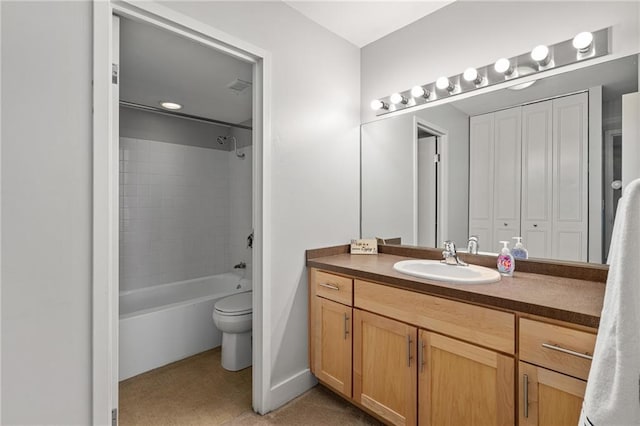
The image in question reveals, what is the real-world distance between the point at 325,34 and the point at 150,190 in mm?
2283

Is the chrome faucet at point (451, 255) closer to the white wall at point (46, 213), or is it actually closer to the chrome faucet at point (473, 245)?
the chrome faucet at point (473, 245)

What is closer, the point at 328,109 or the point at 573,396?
the point at 573,396

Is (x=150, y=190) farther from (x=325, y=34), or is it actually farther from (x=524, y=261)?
(x=524, y=261)

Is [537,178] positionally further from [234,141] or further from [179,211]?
[179,211]

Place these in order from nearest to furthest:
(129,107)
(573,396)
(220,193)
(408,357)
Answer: (573,396), (408,357), (129,107), (220,193)

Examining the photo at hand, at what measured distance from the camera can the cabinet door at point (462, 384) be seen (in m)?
1.15

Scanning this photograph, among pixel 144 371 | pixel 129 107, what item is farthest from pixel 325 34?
pixel 144 371

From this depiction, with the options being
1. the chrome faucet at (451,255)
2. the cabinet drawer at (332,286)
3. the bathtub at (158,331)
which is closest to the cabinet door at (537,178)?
the chrome faucet at (451,255)

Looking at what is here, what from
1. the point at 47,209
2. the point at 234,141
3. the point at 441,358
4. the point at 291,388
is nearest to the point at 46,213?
the point at 47,209

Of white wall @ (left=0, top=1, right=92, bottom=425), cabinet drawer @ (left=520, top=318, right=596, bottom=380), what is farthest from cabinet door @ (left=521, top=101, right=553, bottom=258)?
white wall @ (left=0, top=1, right=92, bottom=425)

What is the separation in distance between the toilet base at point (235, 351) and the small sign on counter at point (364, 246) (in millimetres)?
1042

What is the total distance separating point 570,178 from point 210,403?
2352 millimetres

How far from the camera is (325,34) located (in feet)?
6.95

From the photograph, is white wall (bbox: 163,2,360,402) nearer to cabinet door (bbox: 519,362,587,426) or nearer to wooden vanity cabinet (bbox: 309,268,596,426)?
wooden vanity cabinet (bbox: 309,268,596,426)
